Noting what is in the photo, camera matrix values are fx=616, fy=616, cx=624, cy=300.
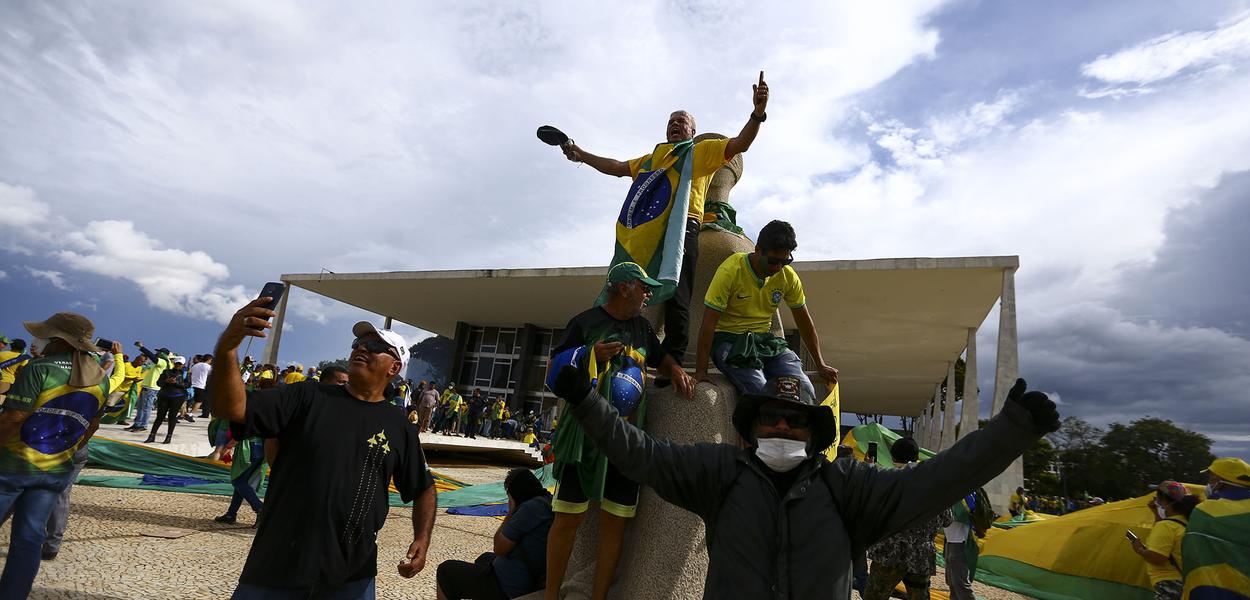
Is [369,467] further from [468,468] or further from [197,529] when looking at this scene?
[468,468]

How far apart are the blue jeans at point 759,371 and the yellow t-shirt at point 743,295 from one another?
16 cm

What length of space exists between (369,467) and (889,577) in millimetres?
4391

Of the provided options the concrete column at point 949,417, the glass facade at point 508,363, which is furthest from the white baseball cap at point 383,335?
the concrete column at point 949,417

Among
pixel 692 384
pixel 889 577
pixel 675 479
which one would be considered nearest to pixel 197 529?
pixel 692 384

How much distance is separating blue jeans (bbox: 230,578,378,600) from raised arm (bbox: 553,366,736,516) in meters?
1.14

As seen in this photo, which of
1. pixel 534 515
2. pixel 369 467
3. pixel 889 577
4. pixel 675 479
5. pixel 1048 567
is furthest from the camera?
pixel 1048 567

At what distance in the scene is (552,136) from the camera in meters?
4.64

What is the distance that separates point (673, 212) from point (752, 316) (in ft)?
2.74

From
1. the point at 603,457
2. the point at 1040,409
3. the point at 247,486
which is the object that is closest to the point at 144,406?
the point at 247,486

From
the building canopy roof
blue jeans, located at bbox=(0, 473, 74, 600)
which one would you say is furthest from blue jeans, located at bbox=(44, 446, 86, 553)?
the building canopy roof

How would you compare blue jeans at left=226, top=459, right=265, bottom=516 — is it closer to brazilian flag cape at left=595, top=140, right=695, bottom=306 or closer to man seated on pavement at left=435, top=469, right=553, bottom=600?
man seated on pavement at left=435, top=469, right=553, bottom=600

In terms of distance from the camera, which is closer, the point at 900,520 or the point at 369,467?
the point at 900,520

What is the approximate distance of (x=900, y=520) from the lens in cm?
181

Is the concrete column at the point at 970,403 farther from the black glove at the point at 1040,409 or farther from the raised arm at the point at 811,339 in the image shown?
the black glove at the point at 1040,409
